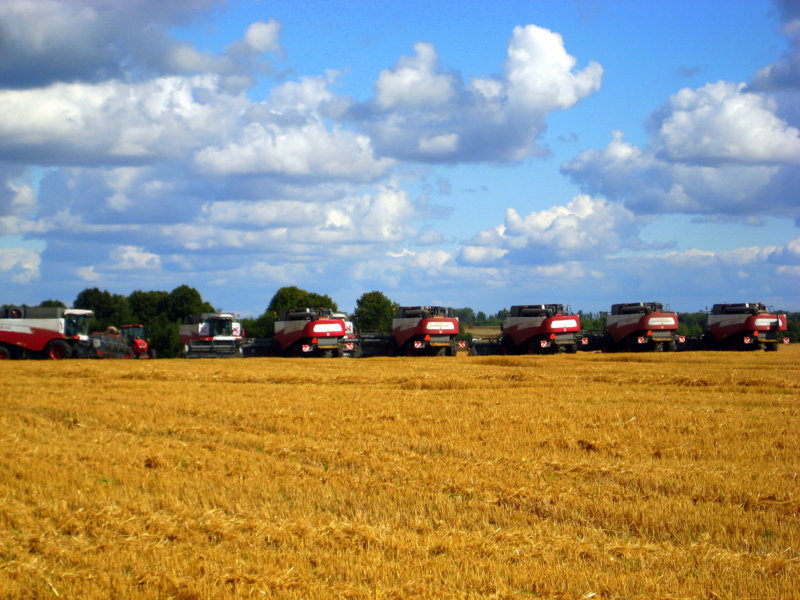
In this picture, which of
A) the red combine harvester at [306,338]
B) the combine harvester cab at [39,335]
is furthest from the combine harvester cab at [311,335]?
the combine harvester cab at [39,335]

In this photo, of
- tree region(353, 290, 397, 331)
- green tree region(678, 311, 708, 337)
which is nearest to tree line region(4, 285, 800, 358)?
tree region(353, 290, 397, 331)

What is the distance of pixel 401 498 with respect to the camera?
376 inches

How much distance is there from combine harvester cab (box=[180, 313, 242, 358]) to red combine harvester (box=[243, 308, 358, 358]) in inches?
36.9

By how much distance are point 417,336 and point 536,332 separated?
253 inches

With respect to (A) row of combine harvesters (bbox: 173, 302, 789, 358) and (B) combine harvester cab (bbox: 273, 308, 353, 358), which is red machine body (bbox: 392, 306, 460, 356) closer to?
(A) row of combine harvesters (bbox: 173, 302, 789, 358)

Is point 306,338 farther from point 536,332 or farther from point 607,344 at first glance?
point 607,344

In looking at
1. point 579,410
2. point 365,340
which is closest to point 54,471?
point 579,410

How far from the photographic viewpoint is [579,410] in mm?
17453

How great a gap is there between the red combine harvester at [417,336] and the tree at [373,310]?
4941 centimetres

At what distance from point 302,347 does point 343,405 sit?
86.3 ft

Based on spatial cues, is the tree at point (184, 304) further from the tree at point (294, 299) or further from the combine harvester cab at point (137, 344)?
the combine harvester cab at point (137, 344)

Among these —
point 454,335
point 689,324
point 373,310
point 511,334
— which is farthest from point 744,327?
point 373,310

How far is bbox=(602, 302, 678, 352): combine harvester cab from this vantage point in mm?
45406

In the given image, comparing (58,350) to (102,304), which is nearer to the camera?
(58,350)
